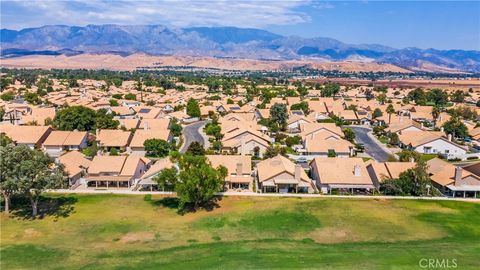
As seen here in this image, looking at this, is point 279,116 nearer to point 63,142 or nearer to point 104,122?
point 104,122

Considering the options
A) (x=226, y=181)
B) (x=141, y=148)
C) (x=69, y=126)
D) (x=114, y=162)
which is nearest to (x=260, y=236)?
(x=226, y=181)

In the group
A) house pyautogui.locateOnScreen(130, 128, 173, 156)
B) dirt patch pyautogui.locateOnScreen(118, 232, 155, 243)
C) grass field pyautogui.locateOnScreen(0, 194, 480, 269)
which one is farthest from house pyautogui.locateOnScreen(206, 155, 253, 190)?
house pyautogui.locateOnScreen(130, 128, 173, 156)

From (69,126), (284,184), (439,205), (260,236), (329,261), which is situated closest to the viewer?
(329,261)

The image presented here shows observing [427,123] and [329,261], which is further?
[427,123]

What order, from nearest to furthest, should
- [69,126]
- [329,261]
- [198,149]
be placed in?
1. [329,261]
2. [198,149]
3. [69,126]

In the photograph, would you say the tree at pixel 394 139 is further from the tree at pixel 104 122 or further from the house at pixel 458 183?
the tree at pixel 104 122

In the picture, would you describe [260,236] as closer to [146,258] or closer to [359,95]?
[146,258]
